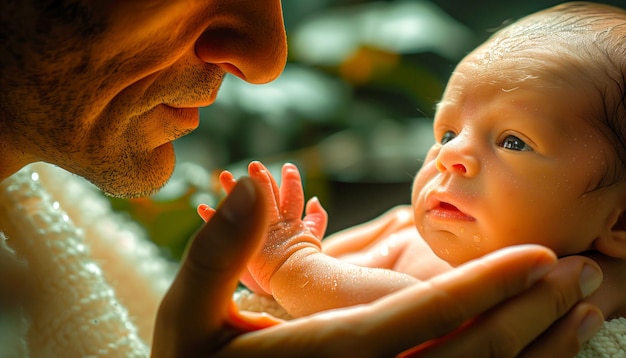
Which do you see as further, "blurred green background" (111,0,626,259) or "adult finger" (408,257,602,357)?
"blurred green background" (111,0,626,259)

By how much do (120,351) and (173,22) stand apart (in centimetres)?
50

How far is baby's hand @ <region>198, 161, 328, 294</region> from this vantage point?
0.84 metres

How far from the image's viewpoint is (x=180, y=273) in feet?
1.95

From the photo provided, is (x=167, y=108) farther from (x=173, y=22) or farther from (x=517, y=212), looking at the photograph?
(x=517, y=212)

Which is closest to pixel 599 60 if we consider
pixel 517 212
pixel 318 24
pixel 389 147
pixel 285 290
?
pixel 517 212

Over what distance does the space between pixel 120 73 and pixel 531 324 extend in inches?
21.2

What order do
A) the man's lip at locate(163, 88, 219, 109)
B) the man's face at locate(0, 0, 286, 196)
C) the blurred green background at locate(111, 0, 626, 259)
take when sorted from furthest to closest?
the blurred green background at locate(111, 0, 626, 259)
the man's lip at locate(163, 88, 219, 109)
the man's face at locate(0, 0, 286, 196)

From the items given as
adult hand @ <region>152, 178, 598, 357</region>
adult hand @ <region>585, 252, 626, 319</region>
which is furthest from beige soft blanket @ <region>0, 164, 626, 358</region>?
adult hand @ <region>152, 178, 598, 357</region>

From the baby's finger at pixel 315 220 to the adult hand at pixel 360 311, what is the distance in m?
0.38

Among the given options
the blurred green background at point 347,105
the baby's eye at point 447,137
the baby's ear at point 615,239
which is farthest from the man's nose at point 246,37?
the blurred green background at point 347,105

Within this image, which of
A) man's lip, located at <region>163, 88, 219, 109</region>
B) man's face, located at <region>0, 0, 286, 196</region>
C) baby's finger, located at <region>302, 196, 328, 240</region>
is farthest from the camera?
baby's finger, located at <region>302, 196, 328, 240</region>

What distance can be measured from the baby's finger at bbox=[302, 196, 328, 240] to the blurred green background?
0.75 metres

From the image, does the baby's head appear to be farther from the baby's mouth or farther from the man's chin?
the man's chin

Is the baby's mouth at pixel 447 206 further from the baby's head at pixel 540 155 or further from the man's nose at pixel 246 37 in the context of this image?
the man's nose at pixel 246 37
